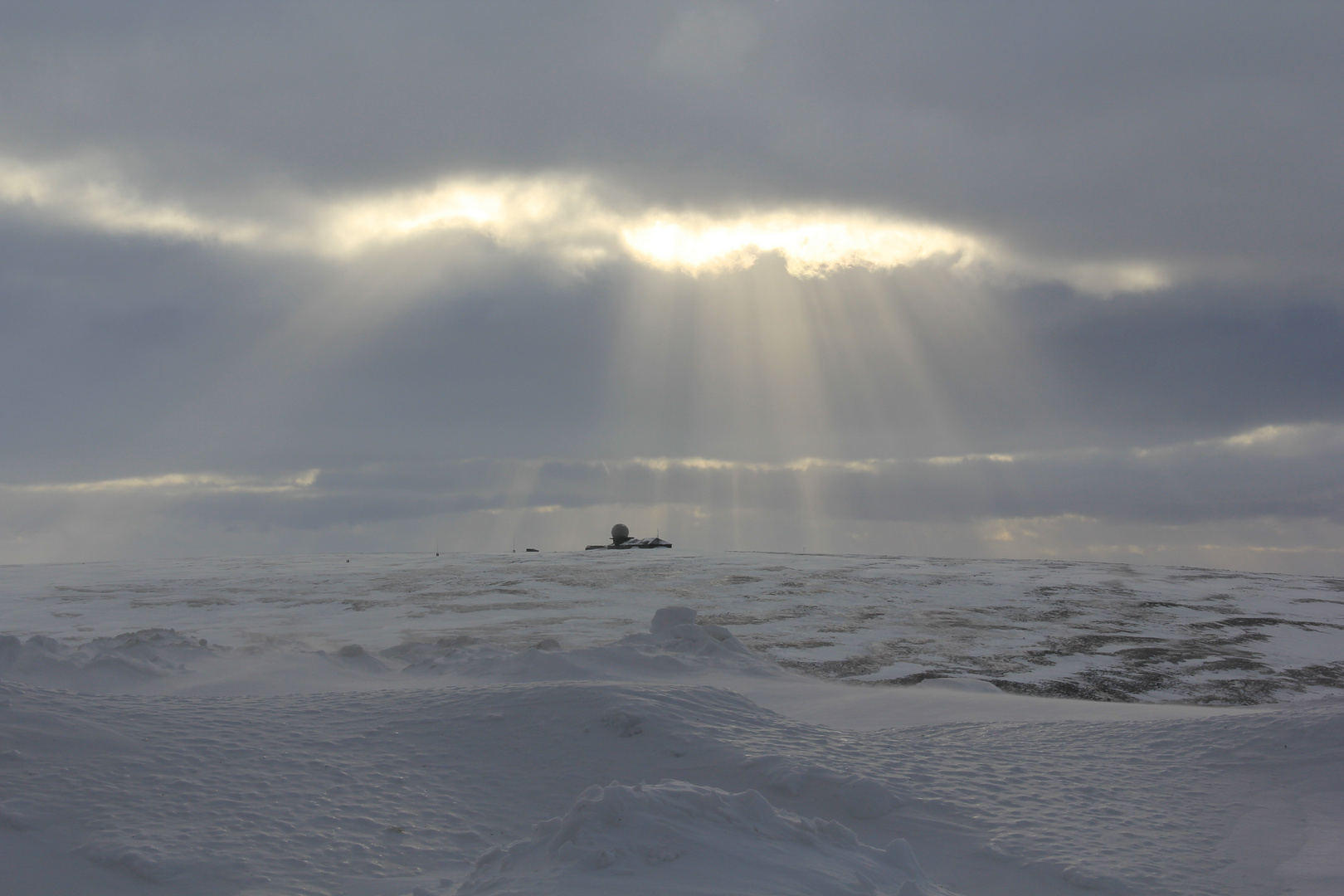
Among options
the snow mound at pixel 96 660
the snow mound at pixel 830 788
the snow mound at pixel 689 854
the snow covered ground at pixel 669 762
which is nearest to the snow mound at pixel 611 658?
the snow covered ground at pixel 669 762

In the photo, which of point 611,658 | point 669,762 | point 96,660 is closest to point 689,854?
point 669,762

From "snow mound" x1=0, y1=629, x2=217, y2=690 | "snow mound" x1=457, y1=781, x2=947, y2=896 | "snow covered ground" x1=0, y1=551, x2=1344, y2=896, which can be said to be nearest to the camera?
"snow mound" x1=457, y1=781, x2=947, y2=896

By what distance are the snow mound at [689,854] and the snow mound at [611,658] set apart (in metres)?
5.34

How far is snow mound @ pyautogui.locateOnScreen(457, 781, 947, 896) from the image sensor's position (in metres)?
4.48

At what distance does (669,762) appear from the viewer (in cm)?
735

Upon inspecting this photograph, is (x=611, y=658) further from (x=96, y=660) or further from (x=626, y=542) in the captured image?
(x=626, y=542)

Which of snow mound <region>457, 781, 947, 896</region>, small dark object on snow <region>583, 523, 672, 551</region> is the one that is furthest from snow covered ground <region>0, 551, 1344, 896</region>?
small dark object on snow <region>583, 523, 672, 551</region>

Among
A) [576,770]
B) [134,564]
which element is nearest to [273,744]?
[576,770]

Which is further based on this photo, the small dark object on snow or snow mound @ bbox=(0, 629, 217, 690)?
the small dark object on snow

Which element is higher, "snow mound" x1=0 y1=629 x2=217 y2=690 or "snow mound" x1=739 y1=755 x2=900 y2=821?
"snow mound" x1=0 y1=629 x2=217 y2=690

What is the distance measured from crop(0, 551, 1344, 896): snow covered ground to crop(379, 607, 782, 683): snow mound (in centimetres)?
6

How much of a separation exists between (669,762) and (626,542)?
37241 mm

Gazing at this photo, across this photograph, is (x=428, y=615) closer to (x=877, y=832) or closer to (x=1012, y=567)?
(x=877, y=832)

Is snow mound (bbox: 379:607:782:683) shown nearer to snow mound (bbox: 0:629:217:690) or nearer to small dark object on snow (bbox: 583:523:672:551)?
snow mound (bbox: 0:629:217:690)
